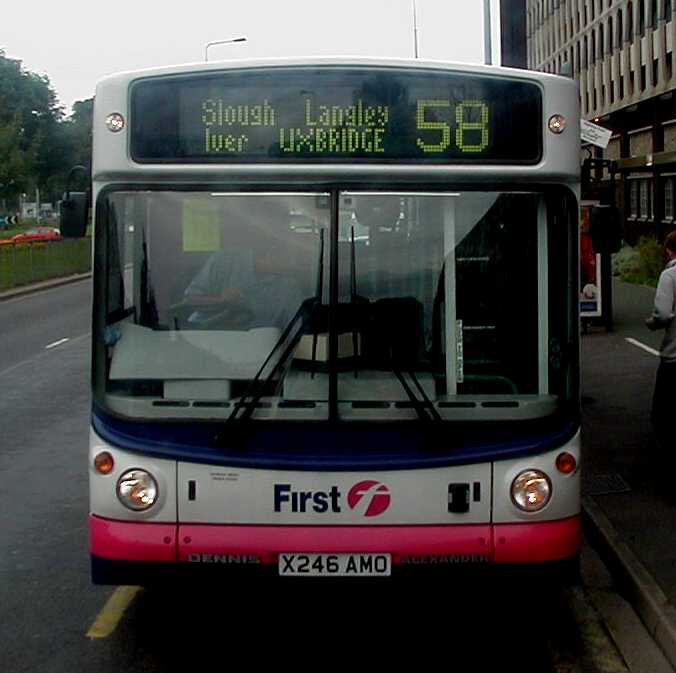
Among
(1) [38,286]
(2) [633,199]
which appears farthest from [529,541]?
(2) [633,199]

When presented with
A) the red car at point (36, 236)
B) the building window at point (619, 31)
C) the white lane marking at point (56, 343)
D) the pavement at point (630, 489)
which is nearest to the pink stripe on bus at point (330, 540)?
the pavement at point (630, 489)

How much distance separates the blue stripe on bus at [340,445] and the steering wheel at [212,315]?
17.9 inches

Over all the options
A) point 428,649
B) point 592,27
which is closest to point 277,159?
point 428,649

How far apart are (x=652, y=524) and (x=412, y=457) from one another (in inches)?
129

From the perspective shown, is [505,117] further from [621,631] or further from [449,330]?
[621,631]

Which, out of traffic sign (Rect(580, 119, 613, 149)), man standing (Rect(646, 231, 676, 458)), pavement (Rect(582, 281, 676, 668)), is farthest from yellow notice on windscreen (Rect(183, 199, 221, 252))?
traffic sign (Rect(580, 119, 613, 149))

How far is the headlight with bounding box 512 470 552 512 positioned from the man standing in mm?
4084

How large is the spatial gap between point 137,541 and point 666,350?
532 centimetres

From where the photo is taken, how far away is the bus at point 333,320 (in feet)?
19.8

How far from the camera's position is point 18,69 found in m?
97.6

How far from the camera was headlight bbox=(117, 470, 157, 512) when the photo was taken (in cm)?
610

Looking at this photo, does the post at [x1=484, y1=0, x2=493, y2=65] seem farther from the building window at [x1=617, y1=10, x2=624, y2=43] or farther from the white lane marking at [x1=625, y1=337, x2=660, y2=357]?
the building window at [x1=617, y1=10, x2=624, y2=43]

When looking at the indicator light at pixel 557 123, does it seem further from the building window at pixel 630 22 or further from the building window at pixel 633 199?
the building window at pixel 630 22

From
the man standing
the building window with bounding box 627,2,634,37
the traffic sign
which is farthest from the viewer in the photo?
the building window with bounding box 627,2,634,37
